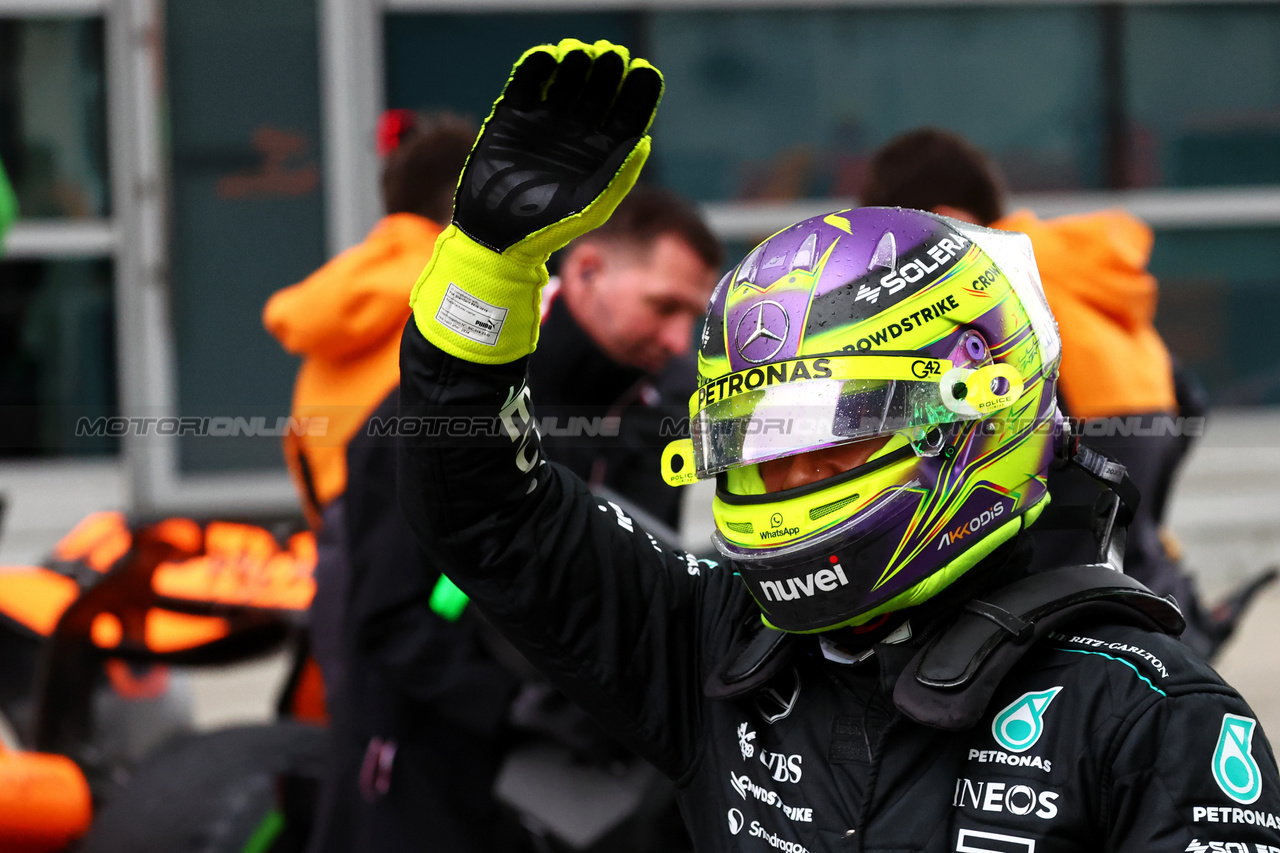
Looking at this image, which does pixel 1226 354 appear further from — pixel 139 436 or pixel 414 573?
pixel 414 573

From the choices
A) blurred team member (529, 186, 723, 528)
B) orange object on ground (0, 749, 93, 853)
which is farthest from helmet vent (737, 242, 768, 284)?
orange object on ground (0, 749, 93, 853)

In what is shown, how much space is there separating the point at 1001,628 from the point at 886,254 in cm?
44

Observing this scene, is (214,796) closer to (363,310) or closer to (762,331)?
(363,310)

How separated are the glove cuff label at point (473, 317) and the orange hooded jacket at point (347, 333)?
5.96 feet

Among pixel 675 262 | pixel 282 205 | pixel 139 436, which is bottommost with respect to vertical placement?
pixel 139 436

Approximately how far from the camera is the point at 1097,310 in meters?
3.39

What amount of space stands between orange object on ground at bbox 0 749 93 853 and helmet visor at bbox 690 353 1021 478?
2697 millimetres

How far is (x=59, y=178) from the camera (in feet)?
23.2

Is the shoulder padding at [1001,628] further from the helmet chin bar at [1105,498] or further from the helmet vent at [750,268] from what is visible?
the helmet vent at [750,268]

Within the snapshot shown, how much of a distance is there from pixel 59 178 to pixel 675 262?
4763 millimetres

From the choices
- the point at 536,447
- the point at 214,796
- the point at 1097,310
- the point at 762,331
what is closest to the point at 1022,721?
the point at 762,331

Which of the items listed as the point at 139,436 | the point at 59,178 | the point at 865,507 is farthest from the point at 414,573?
the point at 59,178

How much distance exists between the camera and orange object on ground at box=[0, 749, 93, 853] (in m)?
3.58

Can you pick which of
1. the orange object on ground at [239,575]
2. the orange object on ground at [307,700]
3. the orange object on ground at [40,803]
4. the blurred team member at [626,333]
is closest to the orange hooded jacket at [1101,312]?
the blurred team member at [626,333]
